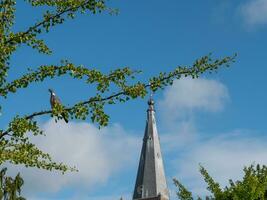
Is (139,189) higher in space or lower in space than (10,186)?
higher

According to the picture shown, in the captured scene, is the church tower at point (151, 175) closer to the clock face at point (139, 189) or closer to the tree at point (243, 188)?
the clock face at point (139, 189)

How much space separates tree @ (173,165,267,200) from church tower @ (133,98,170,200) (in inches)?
2056

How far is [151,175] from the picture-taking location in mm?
70750

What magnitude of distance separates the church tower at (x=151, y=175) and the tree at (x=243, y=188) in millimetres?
52227

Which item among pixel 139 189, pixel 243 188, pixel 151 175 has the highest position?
pixel 151 175

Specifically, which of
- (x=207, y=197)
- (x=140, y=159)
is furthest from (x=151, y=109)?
(x=207, y=197)

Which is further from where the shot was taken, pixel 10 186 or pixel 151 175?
pixel 151 175

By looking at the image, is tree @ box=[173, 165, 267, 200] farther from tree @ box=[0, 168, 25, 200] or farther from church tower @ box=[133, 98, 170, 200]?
church tower @ box=[133, 98, 170, 200]

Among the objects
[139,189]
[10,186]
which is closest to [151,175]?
[139,189]

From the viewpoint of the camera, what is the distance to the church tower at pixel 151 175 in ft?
231

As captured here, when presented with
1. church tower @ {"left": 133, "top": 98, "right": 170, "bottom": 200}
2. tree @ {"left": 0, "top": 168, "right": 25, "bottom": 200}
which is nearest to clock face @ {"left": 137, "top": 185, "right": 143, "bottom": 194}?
church tower @ {"left": 133, "top": 98, "right": 170, "bottom": 200}

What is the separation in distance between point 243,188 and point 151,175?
55.2 m

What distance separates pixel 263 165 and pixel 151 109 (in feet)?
202

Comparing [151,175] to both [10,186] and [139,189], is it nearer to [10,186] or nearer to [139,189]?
[139,189]
